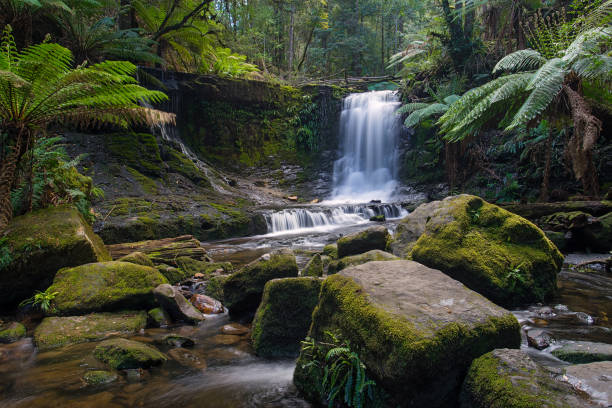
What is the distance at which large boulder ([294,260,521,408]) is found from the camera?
1.75 meters

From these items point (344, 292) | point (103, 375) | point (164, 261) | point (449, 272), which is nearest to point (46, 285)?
point (164, 261)

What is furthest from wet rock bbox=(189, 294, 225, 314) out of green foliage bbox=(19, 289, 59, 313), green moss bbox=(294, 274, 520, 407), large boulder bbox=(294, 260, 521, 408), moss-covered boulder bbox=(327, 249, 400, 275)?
green moss bbox=(294, 274, 520, 407)

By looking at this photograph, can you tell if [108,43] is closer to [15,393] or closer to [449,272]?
[15,393]

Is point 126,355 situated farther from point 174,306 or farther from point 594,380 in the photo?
point 594,380

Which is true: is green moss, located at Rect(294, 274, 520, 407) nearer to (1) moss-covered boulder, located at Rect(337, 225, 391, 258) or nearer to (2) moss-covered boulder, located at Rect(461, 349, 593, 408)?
(2) moss-covered boulder, located at Rect(461, 349, 593, 408)

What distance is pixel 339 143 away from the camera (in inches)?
669

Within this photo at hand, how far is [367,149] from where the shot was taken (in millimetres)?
16203

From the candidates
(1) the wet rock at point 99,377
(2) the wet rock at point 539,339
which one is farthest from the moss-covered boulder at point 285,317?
(2) the wet rock at point 539,339

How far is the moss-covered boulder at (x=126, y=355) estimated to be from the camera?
2488mm

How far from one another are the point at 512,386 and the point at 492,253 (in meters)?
2.22

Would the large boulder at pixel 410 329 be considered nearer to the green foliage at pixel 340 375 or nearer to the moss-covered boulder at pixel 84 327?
the green foliage at pixel 340 375

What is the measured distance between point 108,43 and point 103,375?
32.8ft

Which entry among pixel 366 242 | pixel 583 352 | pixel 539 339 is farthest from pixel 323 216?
pixel 583 352

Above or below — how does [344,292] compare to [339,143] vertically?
below
